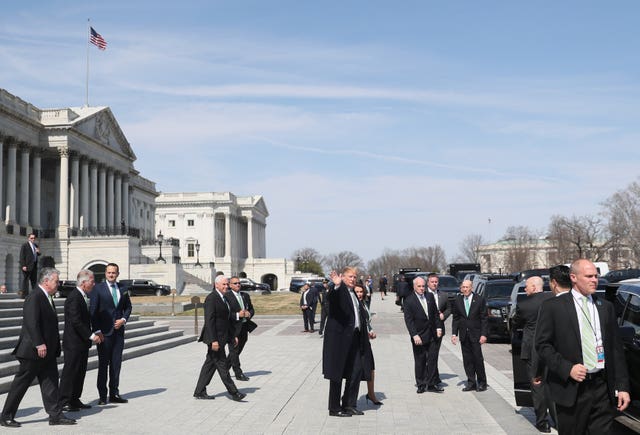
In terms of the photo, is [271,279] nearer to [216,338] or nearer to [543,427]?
[216,338]

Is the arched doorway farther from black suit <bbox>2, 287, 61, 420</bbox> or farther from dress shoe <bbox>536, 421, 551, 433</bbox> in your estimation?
dress shoe <bbox>536, 421, 551, 433</bbox>

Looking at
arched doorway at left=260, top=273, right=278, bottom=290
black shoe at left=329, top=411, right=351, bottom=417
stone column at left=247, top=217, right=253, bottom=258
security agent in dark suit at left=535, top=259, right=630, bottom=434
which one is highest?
stone column at left=247, top=217, right=253, bottom=258

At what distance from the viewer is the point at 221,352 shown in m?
12.1

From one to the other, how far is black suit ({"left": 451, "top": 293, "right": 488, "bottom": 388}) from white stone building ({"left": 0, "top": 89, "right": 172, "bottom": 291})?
155 feet

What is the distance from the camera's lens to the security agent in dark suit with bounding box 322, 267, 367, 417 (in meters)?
10.5

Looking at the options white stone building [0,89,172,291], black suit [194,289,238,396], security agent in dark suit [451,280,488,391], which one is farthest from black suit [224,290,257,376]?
white stone building [0,89,172,291]

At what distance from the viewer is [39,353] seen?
9719 millimetres

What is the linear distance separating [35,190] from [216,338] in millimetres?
57306

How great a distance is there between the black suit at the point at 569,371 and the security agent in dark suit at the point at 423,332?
21.7 ft

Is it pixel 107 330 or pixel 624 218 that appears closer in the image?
pixel 107 330

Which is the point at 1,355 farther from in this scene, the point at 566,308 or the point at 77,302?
the point at 566,308

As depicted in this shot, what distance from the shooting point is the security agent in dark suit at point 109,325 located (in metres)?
11.8

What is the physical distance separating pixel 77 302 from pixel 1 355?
16.2ft

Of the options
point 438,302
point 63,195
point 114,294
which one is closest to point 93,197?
point 63,195
